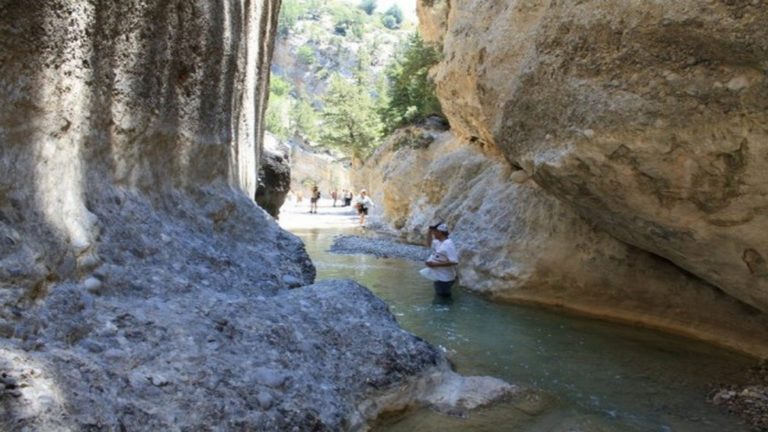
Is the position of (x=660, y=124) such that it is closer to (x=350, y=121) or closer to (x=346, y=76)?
(x=350, y=121)

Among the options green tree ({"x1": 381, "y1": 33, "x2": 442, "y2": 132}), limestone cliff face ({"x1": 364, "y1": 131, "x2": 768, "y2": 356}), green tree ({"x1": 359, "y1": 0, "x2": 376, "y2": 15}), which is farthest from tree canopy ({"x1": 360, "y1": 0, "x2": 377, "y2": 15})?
limestone cliff face ({"x1": 364, "y1": 131, "x2": 768, "y2": 356})

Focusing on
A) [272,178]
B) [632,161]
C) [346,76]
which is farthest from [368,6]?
[632,161]

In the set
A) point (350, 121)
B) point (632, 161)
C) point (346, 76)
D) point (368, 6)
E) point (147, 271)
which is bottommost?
point (147, 271)

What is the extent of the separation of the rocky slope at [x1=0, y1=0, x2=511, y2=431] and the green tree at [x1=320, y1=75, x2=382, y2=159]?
105ft

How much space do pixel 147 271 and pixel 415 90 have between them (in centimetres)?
1683

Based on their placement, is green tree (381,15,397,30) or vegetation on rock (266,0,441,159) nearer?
vegetation on rock (266,0,441,159)

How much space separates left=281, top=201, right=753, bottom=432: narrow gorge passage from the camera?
4.00m

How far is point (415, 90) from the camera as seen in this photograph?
19.6 metres

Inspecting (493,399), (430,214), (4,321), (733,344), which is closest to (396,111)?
(430,214)

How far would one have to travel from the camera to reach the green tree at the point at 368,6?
399 feet

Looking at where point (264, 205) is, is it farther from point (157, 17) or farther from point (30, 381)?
point (30, 381)

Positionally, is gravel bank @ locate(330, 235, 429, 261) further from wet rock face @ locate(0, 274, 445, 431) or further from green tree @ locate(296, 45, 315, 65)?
green tree @ locate(296, 45, 315, 65)

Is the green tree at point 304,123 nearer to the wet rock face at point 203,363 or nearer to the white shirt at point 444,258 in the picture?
the white shirt at point 444,258

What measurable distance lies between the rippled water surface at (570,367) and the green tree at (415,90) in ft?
36.8
